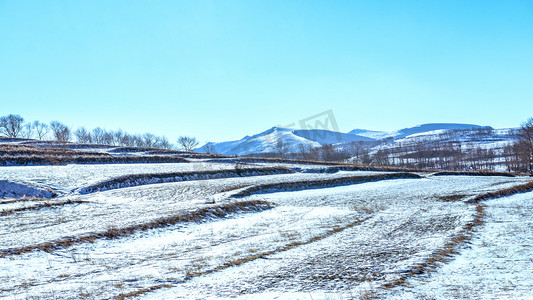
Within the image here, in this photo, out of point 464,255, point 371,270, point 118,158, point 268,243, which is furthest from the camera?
point 118,158

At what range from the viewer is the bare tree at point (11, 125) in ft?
439

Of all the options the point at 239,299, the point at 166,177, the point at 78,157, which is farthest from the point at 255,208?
the point at 78,157

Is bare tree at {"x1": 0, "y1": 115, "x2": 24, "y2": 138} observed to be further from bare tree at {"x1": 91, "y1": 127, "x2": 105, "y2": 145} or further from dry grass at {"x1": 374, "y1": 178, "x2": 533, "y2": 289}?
dry grass at {"x1": 374, "y1": 178, "x2": 533, "y2": 289}

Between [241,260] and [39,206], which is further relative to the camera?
[39,206]

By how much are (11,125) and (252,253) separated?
536 feet

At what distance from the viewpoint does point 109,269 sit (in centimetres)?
949

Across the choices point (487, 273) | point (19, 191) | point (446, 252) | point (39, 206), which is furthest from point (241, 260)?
point (19, 191)

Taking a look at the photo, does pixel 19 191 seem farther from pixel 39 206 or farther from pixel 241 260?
pixel 241 260

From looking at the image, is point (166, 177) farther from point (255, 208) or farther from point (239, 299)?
point (239, 299)

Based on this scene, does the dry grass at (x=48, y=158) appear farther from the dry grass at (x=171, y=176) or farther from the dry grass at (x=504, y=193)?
the dry grass at (x=504, y=193)

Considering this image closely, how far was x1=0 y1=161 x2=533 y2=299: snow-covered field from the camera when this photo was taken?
750 cm

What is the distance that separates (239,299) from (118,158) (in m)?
55.4

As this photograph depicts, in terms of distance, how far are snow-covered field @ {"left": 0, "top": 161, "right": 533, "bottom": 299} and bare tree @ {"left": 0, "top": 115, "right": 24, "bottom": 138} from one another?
143 metres

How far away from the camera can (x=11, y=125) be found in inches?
5300
